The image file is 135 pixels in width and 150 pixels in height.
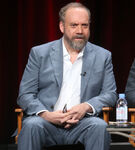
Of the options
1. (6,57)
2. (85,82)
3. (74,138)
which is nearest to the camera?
(74,138)

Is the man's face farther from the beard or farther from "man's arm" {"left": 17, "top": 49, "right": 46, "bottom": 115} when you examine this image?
"man's arm" {"left": 17, "top": 49, "right": 46, "bottom": 115}

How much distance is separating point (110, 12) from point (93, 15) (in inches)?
8.1

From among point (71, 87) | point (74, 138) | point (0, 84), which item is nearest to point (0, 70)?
point (0, 84)

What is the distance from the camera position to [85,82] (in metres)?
3.06

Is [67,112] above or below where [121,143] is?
above

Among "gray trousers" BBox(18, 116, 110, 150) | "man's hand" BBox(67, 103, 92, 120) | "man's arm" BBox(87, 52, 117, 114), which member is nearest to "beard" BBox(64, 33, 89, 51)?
"man's arm" BBox(87, 52, 117, 114)

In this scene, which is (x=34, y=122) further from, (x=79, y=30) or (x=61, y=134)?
(x=79, y=30)

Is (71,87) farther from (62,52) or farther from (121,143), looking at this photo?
(121,143)

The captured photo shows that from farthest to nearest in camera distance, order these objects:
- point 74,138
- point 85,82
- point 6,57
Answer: point 6,57, point 85,82, point 74,138

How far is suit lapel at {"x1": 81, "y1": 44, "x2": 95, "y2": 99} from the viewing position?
121 inches

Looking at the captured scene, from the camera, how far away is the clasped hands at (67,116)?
9.25ft

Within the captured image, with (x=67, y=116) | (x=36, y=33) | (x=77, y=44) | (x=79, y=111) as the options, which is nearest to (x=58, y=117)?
(x=67, y=116)

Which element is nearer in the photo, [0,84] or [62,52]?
[62,52]

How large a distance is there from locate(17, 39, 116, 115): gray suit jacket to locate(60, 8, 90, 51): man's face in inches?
5.7
